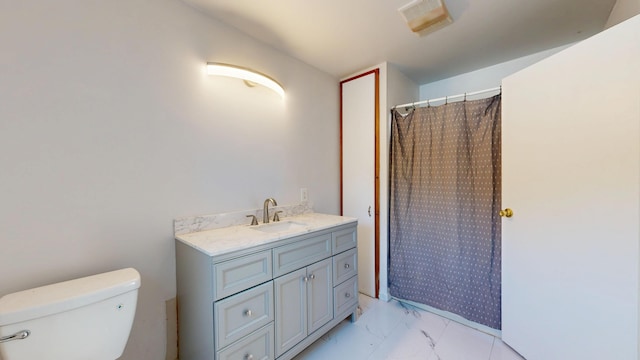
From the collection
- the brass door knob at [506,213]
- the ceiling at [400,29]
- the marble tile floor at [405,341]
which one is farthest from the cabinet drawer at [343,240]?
the ceiling at [400,29]

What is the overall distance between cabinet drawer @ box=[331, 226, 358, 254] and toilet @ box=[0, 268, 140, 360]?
119 centimetres

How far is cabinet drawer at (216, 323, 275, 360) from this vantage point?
1.19 meters

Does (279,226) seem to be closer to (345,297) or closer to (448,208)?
(345,297)

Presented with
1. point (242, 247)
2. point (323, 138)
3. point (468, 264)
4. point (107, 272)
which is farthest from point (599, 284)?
point (107, 272)

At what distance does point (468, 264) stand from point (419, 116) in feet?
4.43

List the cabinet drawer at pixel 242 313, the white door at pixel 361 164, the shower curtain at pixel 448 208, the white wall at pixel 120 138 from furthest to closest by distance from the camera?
the white door at pixel 361 164
the shower curtain at pixel 448 208
the cabinet drawer at pixel 242 313
the white wall at pixel 120 138

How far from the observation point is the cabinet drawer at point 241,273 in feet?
3.83

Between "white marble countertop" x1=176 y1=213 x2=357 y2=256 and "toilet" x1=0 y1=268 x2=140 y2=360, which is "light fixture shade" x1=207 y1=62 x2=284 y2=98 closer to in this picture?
"white marble countertop" x1=176 y1=213 x2=357 y2=256

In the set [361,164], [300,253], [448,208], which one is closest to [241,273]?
[300,253]

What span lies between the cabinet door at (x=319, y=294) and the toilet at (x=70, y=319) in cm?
96

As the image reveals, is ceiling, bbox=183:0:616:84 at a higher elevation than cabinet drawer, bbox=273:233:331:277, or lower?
higher

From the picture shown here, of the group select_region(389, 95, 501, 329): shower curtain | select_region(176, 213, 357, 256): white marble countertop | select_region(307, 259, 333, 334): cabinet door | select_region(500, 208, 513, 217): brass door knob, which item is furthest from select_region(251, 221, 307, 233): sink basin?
select_region(500, 208, 513, 217): brass door knob

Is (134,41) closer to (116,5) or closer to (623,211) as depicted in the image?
(116,5)

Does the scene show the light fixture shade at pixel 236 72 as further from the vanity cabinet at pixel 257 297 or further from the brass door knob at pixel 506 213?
the brass door knob at pixel 506 213
